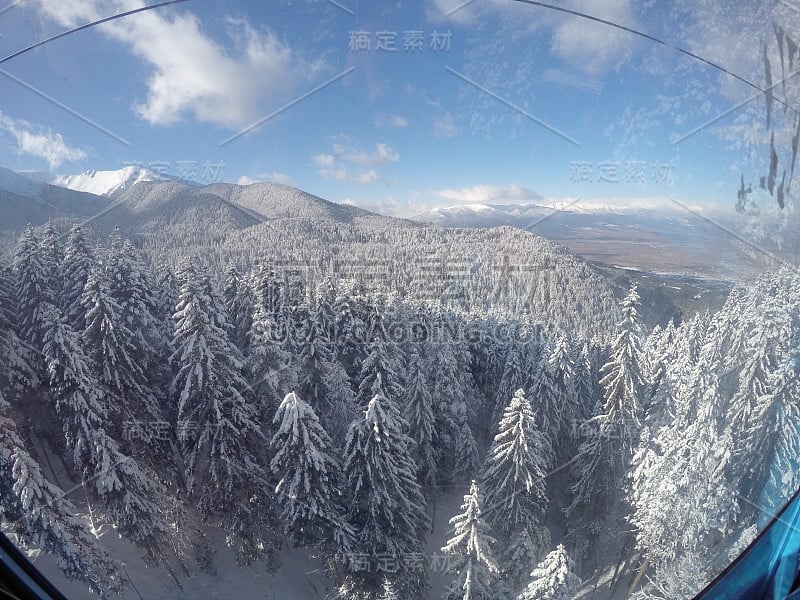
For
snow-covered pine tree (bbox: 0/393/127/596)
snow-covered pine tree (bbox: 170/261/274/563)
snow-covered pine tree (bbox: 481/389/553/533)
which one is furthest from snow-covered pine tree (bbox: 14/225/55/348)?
snow-covered pine tree (bbox: 481/389/553/533)

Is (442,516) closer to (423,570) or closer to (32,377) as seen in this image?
(423,570)

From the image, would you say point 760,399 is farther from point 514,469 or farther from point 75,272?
point 75,272

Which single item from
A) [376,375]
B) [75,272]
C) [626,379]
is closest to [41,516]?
[75,272]

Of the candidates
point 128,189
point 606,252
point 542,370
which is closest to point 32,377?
point 128,189

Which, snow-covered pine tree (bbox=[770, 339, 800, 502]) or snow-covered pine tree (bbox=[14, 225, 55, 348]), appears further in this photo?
snow-covered pine tree (bbox=[14, 225, 55, 348])

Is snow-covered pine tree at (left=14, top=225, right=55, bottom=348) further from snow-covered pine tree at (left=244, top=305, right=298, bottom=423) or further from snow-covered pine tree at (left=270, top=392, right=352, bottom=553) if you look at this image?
snow-covered pine tree at (left=270, top=392, right=352, bottom=553)

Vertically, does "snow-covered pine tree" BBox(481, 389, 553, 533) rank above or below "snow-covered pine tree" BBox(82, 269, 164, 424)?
below
